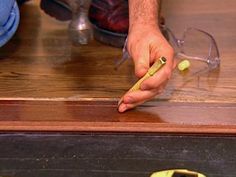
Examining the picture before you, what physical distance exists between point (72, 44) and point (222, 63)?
0.46 meters

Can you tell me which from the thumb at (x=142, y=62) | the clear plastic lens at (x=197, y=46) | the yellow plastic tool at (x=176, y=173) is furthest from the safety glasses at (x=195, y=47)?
the yellow plastic tool at (x=176, y=173)

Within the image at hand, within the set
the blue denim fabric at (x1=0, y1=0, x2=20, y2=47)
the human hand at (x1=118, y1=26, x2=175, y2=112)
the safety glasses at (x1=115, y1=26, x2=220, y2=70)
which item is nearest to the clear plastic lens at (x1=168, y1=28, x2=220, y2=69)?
the safety glasses at (x1=115, y1=26, x2=220, y2=70)

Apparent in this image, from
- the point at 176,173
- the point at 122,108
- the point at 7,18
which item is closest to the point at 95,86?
Answer: the point at 122,108

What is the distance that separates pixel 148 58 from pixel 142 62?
16mm

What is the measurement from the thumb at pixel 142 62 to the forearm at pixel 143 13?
0.09 m

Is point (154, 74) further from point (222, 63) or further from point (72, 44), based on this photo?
point (72, 44)

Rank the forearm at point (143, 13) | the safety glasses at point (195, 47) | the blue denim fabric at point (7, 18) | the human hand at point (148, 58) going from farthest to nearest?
the safety glasses at point (195, 47)
the blue denim fabric at point (7, 18)
the forearm at point (143, 13)
the human hand at point (148, 58)

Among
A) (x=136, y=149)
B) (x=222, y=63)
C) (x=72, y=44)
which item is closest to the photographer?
(x=136, y=149)

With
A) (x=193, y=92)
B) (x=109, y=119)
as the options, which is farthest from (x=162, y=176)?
(x=193, y=92)

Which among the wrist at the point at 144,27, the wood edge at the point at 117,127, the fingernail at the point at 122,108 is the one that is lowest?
the wood edge at the point at 117,127

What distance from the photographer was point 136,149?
1.02m

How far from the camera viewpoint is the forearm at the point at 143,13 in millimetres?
1131

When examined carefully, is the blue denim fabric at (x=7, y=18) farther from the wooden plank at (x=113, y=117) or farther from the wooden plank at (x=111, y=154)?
the wooden plank at (x=111, y=154)

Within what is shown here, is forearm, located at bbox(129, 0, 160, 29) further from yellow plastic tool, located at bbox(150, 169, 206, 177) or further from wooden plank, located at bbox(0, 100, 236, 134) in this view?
yellow plastic tool, located at bbox(150, 169, 206, 177)
